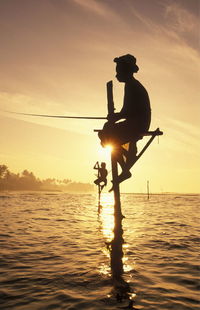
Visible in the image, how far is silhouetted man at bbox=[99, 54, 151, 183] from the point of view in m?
5.15

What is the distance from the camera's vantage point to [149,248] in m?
7.59

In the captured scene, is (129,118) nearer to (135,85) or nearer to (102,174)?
(135,85)

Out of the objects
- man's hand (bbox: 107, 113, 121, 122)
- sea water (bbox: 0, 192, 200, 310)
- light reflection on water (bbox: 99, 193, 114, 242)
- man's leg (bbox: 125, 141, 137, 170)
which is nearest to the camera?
sea water (bbox: 0, 192, 200, 310)

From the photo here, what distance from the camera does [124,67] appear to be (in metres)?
5.37

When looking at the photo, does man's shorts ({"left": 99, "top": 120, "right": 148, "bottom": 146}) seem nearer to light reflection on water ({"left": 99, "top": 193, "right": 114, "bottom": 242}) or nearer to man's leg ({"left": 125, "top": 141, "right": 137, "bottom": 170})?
man's leg ({"left": 125, "top": 141, "right": 137, "bottom": 170})

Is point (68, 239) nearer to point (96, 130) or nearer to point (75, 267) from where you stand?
point (75, 267)

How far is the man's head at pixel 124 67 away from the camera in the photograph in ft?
17.6

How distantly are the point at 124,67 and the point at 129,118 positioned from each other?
3.63 feet

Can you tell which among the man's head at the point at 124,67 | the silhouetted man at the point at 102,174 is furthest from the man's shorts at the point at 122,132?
the silhouetted man at the point at 102,174

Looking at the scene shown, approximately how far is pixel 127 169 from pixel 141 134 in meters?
0.82

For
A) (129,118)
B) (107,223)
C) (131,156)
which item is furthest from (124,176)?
(107,223)

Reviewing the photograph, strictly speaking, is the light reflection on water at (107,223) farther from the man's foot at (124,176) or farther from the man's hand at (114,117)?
the man's hand at (114,117)

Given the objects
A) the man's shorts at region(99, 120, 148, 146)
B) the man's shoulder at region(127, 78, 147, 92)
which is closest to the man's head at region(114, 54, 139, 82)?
the man's shoulder at region(127, 78, 147, 92)

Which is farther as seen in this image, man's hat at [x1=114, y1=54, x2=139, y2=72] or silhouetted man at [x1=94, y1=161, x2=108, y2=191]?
silhouetted man at [x1=94, y1=161, x2=108, y2=191]
